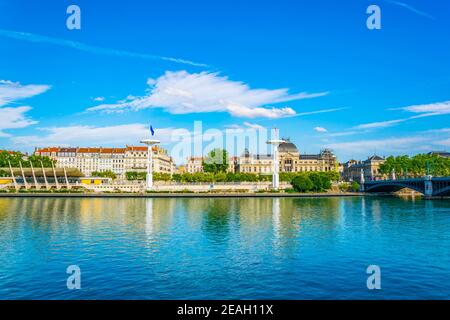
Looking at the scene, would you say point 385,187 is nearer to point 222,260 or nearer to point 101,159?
point 222,260

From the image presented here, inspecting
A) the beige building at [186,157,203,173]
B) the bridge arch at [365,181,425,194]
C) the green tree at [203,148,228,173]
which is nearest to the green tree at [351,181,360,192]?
the bridge arch at [365,181,425,194]

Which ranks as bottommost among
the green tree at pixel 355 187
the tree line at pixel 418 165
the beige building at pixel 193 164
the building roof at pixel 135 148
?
the green tree at pixel 355 187

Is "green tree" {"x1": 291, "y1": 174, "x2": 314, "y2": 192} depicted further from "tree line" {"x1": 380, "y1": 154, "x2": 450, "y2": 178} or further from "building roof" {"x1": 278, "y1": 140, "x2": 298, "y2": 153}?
"building roof" {"x1": 278, "y1": 140, "x2": 298, "y2": 153}

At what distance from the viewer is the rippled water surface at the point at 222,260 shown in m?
16.8

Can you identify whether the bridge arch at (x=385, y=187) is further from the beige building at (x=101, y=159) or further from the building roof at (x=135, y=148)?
the building roof at (x=135, y=148)

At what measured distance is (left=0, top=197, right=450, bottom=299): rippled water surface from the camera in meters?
16.8

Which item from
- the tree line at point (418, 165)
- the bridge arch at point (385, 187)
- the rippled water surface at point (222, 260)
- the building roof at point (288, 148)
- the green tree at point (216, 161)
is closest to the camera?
the rippled water surface at point (222, 260)

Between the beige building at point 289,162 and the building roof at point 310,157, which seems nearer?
the beige building at point 289,162

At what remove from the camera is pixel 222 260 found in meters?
22.4

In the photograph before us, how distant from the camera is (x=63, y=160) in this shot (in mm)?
147875

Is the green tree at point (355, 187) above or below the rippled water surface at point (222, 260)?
above

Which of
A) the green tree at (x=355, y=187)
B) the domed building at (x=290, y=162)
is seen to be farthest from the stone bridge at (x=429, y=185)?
the domed building at (x=290, y=162)
